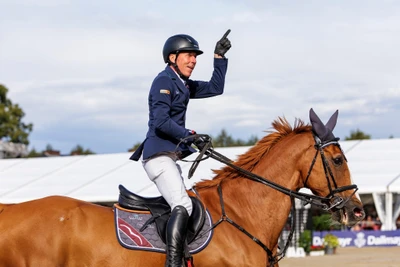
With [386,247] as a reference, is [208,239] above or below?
above

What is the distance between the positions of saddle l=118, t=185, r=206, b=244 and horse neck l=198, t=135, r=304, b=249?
0.21 m

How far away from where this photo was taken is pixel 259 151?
7.04 metres

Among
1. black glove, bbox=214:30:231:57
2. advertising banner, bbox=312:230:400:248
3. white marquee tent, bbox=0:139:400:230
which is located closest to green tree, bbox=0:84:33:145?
white marquee tent, bbox=0:139:400:230

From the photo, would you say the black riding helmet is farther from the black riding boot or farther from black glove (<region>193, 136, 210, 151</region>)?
the black riding boot

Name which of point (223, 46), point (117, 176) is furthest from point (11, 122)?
point (223, 46)

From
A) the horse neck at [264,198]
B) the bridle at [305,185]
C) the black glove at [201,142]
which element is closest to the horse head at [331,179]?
the bridle at [305,185]

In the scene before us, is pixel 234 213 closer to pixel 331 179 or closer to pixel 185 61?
pixel 331 179

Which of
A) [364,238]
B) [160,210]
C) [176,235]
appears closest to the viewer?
[176,235]

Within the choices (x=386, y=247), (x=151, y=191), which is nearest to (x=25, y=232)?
(x=151, y=191)

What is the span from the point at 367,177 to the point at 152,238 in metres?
19.9

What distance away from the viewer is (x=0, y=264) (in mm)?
6316

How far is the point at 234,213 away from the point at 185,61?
1587 mm

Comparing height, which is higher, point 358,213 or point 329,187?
point 329,187

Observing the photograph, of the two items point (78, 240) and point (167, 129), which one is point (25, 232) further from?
point (167, 129)
